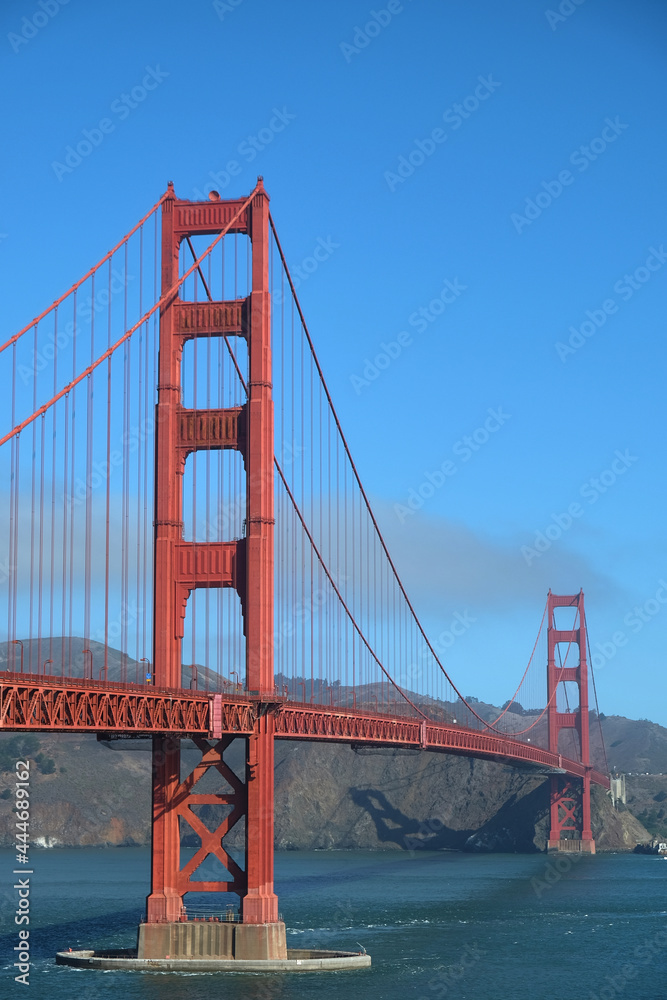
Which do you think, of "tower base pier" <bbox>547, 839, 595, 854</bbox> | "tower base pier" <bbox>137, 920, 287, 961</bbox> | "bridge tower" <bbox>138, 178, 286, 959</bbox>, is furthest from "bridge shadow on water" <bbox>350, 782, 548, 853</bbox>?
"tower base pier" <bbox>137, 920, 287, 961</bbox>

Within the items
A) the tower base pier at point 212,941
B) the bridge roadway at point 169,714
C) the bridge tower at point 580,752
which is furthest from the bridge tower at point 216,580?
the bridge tower at point 580,752

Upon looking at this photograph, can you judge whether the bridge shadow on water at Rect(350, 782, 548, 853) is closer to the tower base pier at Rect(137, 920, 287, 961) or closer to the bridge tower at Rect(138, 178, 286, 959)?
the bridge tower at Rect(138, 178, 286, 959)

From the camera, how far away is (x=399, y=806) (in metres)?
187

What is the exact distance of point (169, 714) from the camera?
158ft

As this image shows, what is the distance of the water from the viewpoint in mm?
50344

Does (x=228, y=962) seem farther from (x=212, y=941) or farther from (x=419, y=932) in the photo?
(x=419, y=932)

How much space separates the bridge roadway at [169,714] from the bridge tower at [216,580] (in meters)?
2.24

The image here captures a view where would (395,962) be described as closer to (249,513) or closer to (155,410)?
(249,513)

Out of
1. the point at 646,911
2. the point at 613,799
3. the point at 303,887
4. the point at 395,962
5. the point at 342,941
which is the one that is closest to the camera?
the point at 395,962

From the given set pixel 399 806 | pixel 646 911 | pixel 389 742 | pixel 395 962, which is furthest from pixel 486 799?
pixel 395 962

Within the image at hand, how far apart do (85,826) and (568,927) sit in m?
123

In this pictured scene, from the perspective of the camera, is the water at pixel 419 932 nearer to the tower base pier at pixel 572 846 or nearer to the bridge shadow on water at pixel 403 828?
the tower base pier at pixel 572 846

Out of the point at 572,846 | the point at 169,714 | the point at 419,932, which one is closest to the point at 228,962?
the point at 169,714

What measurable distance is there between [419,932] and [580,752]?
317 feet
